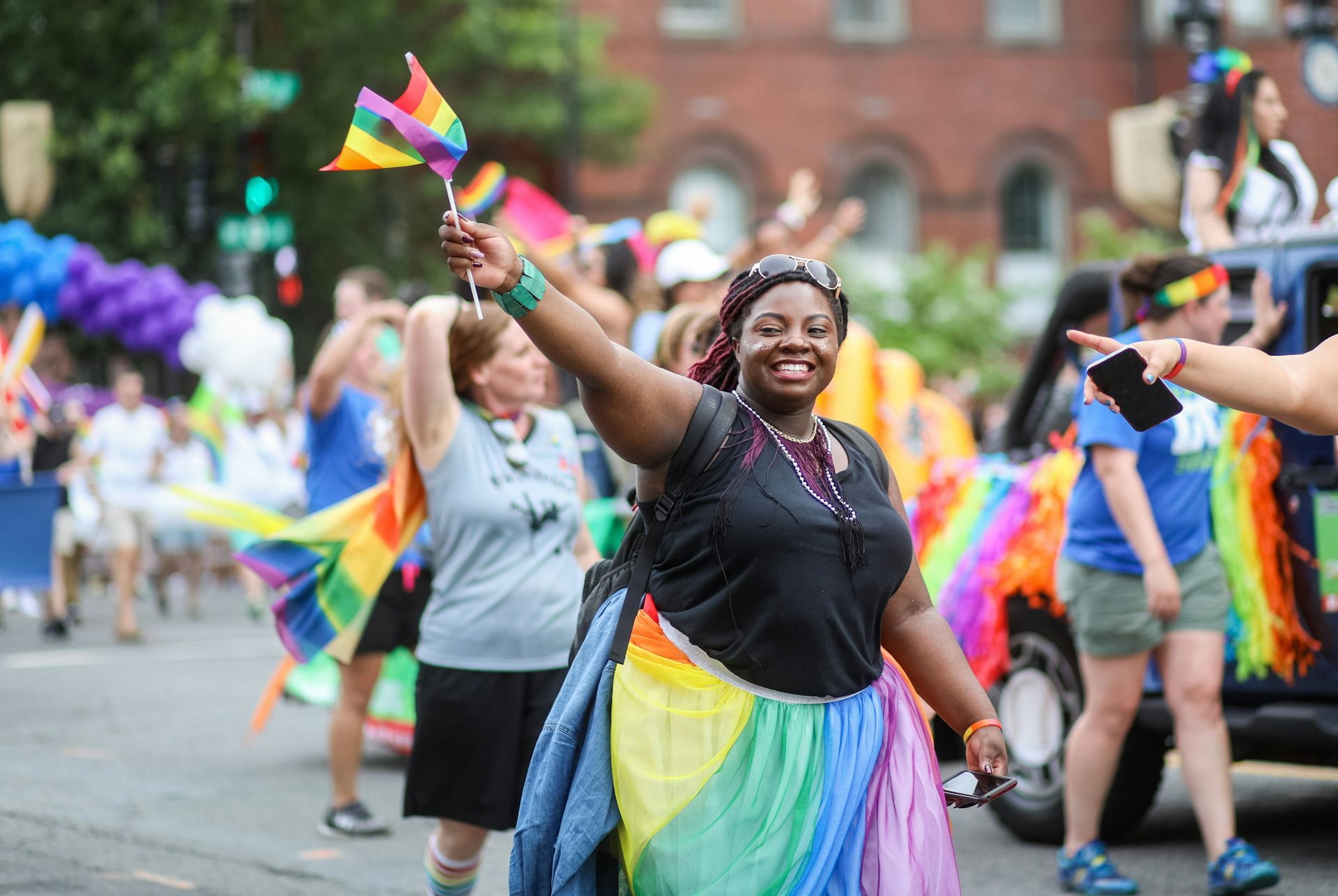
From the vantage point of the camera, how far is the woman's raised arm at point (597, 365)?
9.84 feet

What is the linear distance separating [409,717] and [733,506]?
540 cm

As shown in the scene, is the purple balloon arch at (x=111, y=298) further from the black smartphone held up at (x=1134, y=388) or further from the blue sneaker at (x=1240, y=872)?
the black smartphone held up at (x=1134, y=388)

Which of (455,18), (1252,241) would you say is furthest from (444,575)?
(455,18)

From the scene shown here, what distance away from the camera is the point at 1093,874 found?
18.7ft

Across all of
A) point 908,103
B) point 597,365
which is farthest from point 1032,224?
point 597,365

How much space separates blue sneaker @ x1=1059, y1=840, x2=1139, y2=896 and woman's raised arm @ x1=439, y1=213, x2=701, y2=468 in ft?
10.1

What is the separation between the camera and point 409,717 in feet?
27.5

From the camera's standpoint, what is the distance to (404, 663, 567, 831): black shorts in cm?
489

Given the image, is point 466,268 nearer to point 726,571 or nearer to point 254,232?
point 726,571

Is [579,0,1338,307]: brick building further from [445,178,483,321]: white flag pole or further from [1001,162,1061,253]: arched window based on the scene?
[445,178,483,321]: white flag pole

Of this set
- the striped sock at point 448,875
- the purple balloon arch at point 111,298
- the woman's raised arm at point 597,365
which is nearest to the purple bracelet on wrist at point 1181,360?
the woman's raised arm at point 597,365

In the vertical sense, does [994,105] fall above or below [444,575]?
above

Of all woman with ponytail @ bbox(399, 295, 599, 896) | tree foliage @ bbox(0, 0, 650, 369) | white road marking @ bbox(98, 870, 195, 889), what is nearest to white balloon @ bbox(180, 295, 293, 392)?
tree foliage @ bbox(0, 0, 650, 369)

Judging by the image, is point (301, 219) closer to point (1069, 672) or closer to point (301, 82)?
point (301, 82)
